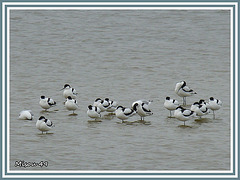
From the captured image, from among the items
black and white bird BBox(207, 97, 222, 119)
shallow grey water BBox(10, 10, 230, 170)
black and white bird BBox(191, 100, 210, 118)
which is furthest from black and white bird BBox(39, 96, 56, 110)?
black and white bird BBox(207, 97, 222, 119)

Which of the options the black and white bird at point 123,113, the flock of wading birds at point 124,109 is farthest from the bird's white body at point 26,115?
the black and white bird at point 123,113

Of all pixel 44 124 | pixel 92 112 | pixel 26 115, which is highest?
pixel 92 112

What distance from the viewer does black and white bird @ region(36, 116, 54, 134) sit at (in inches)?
690

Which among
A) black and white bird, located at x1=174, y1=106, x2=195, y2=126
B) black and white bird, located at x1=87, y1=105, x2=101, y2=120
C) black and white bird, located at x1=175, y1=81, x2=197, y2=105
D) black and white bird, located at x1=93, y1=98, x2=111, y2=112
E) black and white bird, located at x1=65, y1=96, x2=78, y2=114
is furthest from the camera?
black and white bird, located at x1=175, y1=81, x2=197, y2=105

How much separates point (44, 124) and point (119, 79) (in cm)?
619

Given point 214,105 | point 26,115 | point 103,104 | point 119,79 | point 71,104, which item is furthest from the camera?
point 119,79

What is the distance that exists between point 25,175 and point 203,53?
13.4 metres

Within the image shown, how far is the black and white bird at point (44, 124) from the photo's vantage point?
690 inches

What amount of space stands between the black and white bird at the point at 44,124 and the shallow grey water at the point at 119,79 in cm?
23

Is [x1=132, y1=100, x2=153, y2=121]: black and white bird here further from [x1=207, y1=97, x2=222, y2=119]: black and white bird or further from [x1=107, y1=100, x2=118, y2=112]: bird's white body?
[x1=207, y1=97, x2=222, y2=119]: black and white bird

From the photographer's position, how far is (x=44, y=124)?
17516mm

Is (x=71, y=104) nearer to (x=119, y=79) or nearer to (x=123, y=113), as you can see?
(x=123, y=113)

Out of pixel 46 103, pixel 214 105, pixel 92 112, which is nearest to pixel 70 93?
pixel 46 103

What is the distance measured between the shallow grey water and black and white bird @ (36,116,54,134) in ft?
0.76
